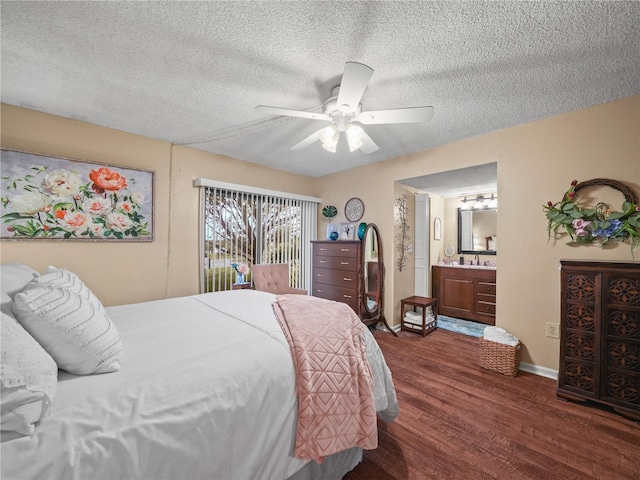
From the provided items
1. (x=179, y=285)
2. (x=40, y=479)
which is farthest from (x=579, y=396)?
(x=179, y=285)

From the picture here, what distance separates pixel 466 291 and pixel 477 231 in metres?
1.14

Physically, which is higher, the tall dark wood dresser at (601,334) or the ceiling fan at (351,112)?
the ceiling fan at (351,112)

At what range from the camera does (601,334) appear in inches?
75.1

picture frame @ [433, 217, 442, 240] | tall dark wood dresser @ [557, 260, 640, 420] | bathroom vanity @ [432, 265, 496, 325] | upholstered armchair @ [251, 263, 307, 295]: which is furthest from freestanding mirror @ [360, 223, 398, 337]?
tall dark wood dresser @ [557, 260, 640, 420]

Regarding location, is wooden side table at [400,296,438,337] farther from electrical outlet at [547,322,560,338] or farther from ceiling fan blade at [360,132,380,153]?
ceiling fan blade at [360,132,380,153]

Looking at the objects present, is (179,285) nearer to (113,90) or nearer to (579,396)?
(113,90)

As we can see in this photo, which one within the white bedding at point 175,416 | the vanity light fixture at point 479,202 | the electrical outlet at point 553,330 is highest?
the vanity light fixture at point 479,202

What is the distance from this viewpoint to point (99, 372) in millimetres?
999

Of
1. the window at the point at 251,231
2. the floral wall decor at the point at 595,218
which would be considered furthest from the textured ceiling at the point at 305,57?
the window at the point at 251,231

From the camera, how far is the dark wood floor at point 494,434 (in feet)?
4.66

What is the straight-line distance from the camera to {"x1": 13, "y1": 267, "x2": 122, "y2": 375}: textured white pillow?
0.96 metres

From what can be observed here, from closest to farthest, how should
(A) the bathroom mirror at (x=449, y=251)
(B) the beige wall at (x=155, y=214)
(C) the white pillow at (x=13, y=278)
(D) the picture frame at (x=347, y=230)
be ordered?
(C) the white pillow at (x=13, y=278) < (B) the beige wall at (x=155, y=214) < (D) the picture frame at (x=347, y=230) < (A) the bathroom mirror at (x=449, y=251)

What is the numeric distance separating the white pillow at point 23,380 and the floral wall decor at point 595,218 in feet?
11.0

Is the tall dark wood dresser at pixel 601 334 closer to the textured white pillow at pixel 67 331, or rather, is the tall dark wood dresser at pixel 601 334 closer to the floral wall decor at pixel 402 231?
the floral wall decor at pixel 402 231
